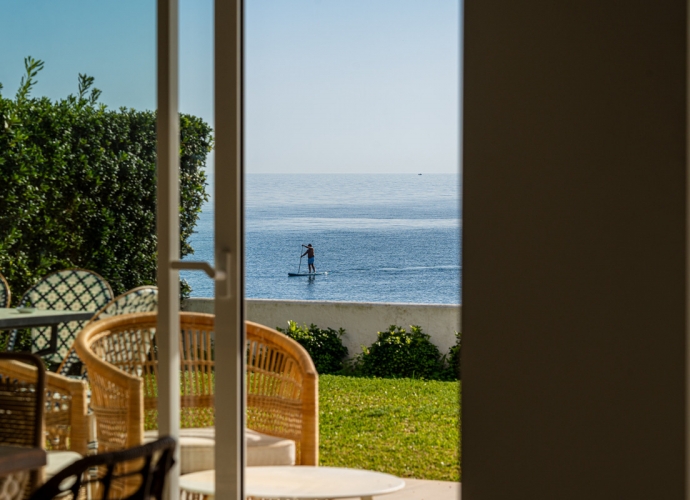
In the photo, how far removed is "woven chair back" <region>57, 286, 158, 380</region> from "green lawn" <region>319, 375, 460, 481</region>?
59 cm

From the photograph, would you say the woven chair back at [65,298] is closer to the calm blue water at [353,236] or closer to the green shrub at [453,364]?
the calm blue water at [353,236]

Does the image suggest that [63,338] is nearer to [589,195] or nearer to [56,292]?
[56,292]

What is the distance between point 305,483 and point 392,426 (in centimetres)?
32

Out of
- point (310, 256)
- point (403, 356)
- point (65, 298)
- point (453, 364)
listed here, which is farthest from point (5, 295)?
point (453, 364)

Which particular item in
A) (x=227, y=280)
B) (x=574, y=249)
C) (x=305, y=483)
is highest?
(x=574, y=249)

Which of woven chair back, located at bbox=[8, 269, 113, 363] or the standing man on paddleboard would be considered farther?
woven chair back, located at bbox=[8, 269, 113, 363]

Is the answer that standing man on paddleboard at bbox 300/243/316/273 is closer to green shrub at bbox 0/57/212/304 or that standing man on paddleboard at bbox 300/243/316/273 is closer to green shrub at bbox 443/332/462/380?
green shrub at bbox 0/57/212/304

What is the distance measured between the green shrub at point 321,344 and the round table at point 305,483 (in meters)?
0.31

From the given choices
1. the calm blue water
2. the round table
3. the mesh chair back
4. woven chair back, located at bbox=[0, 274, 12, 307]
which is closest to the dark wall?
the calm blue water

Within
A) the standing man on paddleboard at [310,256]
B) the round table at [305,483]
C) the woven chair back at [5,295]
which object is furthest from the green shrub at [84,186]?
the round table at [305,483]

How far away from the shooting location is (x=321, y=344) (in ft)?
7.46

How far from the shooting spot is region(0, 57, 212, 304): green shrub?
2373 millimetres

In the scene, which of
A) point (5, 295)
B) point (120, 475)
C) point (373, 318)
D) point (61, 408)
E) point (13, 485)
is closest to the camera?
point (120, 475)

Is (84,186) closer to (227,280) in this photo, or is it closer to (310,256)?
(227,280)
